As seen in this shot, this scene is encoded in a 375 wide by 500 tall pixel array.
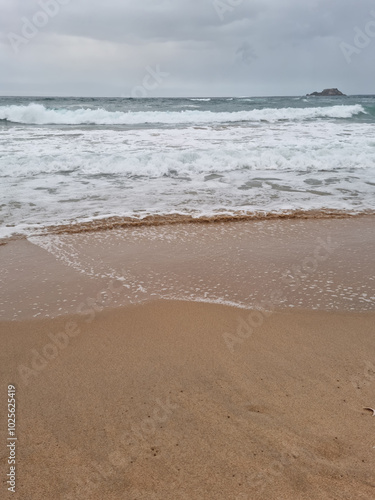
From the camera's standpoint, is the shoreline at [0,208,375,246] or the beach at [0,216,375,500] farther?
the shoreline at [0,208,375,246]

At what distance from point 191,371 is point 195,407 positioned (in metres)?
0.38

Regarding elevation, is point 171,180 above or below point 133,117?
below

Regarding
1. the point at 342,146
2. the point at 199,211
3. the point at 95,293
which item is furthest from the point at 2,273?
the point at 342,146

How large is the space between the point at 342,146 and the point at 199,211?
8618 mm

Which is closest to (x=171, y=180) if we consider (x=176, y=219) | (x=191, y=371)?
(x=176, y=219)

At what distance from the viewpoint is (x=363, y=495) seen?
6.23 ft

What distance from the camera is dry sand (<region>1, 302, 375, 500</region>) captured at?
79.0 inches

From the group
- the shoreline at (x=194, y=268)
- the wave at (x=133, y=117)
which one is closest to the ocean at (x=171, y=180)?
the shoreline at (x=194, y=268)

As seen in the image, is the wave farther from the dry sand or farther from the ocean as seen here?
the dry sand

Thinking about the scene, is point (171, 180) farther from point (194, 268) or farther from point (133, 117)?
point (133, 117)

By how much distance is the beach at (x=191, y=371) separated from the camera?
2.05 meters

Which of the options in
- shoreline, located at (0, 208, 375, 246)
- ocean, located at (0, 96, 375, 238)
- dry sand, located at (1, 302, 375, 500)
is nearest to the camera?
dry sand, located at (1, 302, 375, 500)

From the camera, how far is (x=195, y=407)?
2.51 m

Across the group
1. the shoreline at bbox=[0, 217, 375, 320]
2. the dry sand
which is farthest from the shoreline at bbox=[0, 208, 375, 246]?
the dry sand
